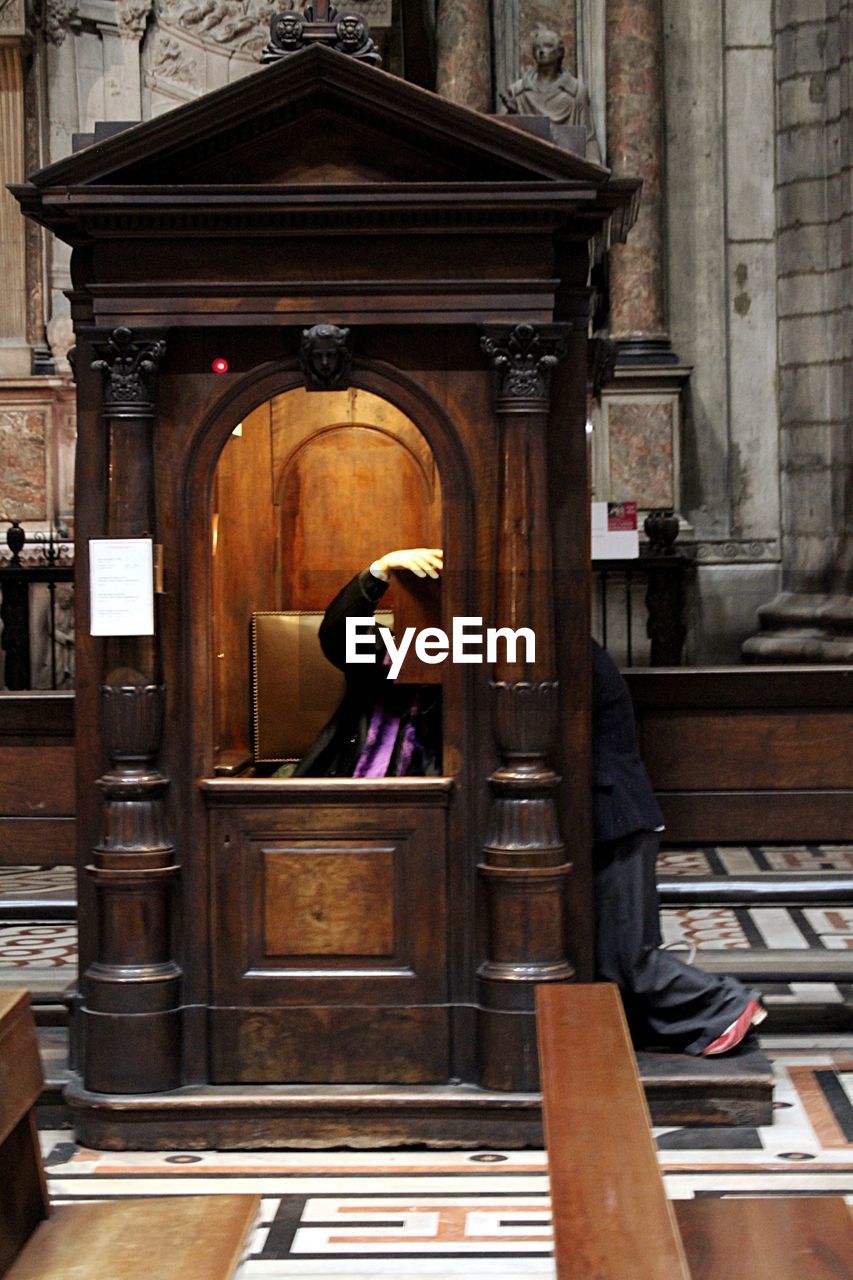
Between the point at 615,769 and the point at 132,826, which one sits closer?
the point at 132,826

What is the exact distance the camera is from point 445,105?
501cm

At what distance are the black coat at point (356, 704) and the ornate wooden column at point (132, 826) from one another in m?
0.50

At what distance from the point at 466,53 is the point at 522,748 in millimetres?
9343

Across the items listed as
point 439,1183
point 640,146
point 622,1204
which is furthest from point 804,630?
point 622,1204

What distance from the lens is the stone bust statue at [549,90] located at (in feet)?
41.8

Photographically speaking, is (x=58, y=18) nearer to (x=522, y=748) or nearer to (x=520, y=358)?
(x=520, y=358)

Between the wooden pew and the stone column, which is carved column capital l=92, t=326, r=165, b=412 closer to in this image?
the wooden pew

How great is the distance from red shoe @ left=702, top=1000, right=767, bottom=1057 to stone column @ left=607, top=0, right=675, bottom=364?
26.4 ft

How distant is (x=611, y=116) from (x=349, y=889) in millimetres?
8916

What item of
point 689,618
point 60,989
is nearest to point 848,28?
point 689,618

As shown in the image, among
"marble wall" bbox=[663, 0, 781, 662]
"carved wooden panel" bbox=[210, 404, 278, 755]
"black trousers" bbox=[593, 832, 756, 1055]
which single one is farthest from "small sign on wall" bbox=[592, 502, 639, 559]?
"black trousers" bbox=[593, 832, 756, 1055]

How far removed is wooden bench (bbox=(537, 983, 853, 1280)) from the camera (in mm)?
2562

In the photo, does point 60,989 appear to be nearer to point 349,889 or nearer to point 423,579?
point 349,889

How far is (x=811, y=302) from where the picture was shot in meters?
12.9
